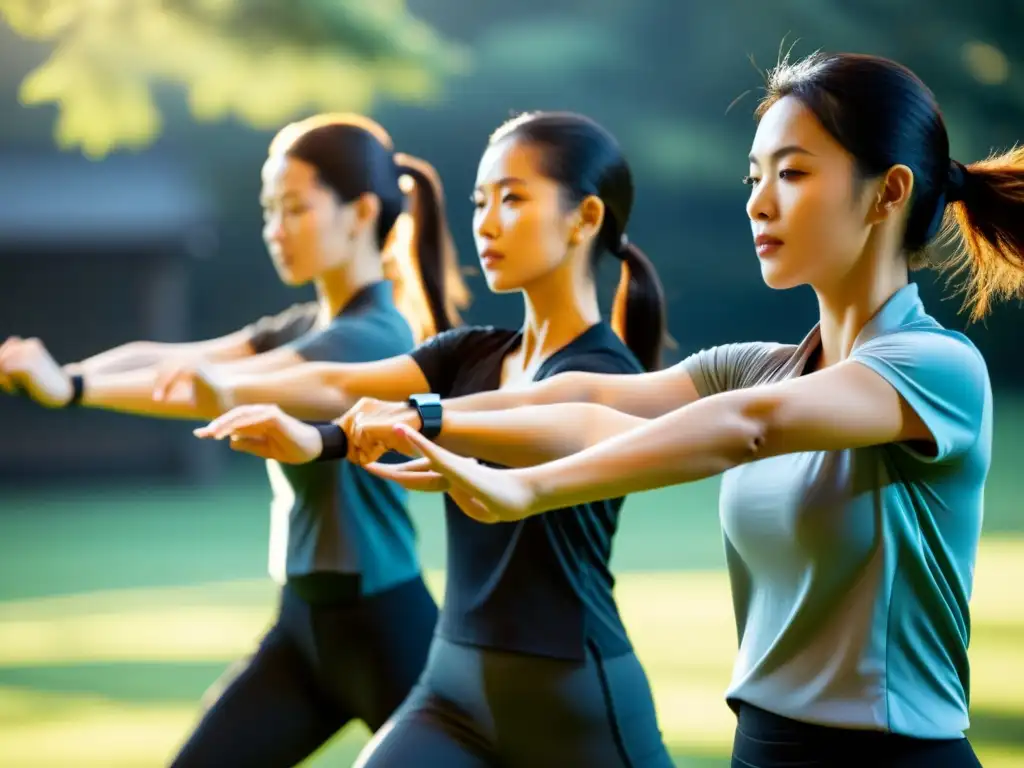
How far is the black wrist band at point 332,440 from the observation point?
192 cm

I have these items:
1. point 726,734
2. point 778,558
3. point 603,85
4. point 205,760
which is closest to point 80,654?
point 726,734

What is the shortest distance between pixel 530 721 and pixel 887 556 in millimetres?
698

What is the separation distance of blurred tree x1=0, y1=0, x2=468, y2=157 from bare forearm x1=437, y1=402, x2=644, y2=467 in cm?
445

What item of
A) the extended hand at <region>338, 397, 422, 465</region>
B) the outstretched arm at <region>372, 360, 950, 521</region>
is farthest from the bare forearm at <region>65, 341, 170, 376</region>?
the outstretched arm at <region>372, 360, 950, 521</region>

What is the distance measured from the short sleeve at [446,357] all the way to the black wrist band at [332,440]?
0.46 meters

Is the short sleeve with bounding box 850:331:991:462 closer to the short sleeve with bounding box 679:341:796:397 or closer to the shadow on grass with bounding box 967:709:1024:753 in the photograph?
the short sleeve with bounding box 679:341:796:397

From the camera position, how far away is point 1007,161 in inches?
69.6

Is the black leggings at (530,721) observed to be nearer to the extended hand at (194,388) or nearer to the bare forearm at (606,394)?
the bare forearm at (606,394)

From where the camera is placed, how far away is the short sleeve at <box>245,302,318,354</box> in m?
3.11

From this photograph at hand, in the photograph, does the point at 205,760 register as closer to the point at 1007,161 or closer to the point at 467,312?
the point at 1007,161

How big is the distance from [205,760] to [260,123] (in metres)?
10.1

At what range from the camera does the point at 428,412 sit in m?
1.82

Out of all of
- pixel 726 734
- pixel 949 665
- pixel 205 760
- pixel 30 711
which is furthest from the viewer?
pixel 30 711

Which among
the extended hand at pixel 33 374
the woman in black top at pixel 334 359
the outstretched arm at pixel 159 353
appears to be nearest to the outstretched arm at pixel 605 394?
the woman in black top at pixel 334 359
